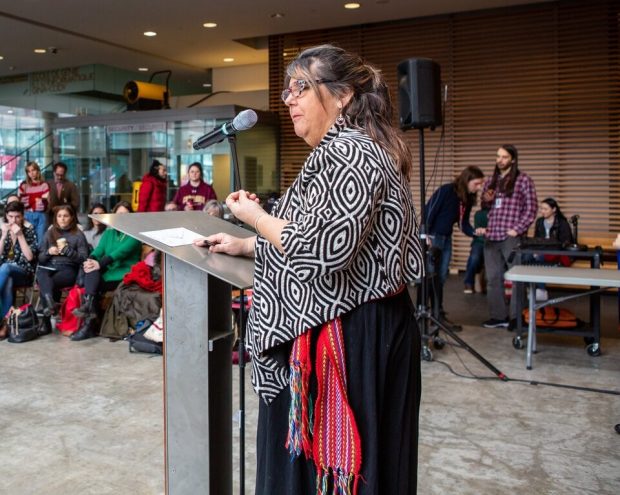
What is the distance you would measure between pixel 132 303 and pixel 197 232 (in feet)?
12.3

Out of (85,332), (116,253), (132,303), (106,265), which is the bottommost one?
(85,332)

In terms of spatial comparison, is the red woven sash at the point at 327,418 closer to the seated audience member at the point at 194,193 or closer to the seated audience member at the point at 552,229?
the seated audience member at the point at 552,229

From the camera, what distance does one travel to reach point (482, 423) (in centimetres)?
335

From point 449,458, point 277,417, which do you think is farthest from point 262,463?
point 449,458

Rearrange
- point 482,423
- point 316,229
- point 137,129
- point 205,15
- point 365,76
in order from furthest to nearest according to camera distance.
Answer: point 137,129
point 205,15
point 482,423
point 365,76
point 316,229

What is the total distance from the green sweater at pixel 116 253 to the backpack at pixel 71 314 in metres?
0.28

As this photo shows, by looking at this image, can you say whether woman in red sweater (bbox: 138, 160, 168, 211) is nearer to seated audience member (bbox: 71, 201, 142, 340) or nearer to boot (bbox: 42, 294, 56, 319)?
seated audience member (bbox: 71, 201, 142, 340)

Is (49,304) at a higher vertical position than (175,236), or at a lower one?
lower

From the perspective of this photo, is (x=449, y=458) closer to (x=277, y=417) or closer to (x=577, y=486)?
(x=577, y=486)

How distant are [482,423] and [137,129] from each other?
8648 mm

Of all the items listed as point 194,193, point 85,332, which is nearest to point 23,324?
point 85,332

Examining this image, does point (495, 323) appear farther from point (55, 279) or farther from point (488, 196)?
point (55, 279)

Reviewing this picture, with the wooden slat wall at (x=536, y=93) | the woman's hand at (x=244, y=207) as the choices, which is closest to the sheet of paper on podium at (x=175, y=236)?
the woman's hand at (x=244, y=207)

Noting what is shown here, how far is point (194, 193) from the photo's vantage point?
7.68 m
